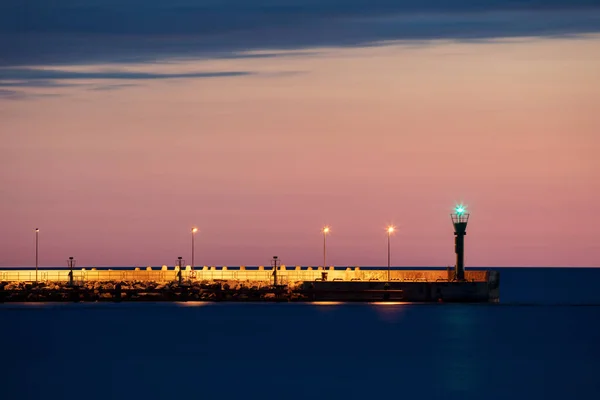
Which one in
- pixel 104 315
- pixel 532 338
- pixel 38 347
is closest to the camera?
pixel 38 347

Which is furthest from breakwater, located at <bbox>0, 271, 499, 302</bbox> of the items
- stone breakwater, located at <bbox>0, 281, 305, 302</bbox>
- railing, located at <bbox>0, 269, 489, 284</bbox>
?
railing, located at <bbox>0, 269, 489, 284</bbox>

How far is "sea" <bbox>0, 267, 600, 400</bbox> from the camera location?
6372 centimetres

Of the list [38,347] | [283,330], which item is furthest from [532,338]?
[38,347]

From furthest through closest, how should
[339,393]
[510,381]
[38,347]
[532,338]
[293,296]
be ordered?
[293,296], [532,338], [38,347], [510,381], [339,393]

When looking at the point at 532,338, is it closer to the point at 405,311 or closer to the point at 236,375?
the point at 405,311

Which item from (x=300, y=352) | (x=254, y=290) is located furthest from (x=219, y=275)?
(x=300, y=352)

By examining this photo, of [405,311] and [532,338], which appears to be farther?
[405,311]

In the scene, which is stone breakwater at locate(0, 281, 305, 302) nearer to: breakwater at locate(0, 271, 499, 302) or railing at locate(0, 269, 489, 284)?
breakwater at locate(0, 271, 499, 302)

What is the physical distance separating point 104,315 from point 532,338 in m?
34.8

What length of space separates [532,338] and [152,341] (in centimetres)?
2432

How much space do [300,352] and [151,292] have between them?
133 ft

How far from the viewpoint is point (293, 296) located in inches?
4461

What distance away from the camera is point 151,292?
387ft

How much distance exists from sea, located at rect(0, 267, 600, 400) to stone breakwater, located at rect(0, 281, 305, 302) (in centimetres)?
113
